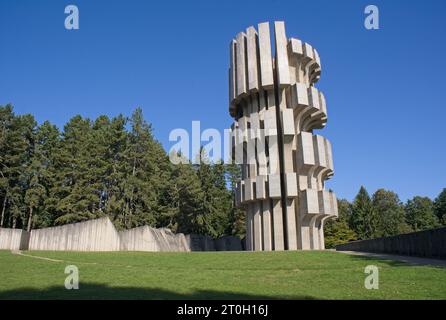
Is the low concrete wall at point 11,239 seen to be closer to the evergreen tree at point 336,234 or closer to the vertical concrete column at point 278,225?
the vertical concrete column at point 278,225

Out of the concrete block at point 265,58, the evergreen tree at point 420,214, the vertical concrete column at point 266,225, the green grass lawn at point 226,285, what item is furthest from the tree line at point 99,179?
the evergreen tree at point 420,214

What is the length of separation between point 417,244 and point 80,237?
902 inches

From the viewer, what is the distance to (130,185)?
46125 mm

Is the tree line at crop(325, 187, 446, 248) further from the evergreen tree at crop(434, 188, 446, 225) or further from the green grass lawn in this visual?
the green grass lawn

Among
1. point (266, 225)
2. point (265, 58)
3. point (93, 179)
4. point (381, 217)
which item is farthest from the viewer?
point (381, 217)

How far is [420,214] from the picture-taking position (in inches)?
3137

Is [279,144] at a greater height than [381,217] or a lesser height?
greater

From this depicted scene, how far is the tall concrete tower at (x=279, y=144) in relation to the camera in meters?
32.0

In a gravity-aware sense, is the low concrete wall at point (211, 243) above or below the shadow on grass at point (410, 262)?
above

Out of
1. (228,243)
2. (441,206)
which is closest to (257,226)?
(228,243)

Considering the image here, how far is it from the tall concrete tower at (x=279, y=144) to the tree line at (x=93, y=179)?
661 inches

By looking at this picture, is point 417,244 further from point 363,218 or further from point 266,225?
point 363,218

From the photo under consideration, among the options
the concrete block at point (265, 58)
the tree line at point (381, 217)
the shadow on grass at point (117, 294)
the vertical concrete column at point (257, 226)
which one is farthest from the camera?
the tree line at point (381, 217)

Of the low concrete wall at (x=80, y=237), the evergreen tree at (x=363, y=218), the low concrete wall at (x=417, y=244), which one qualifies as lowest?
the low concrete wall at (x=417, y=244)
